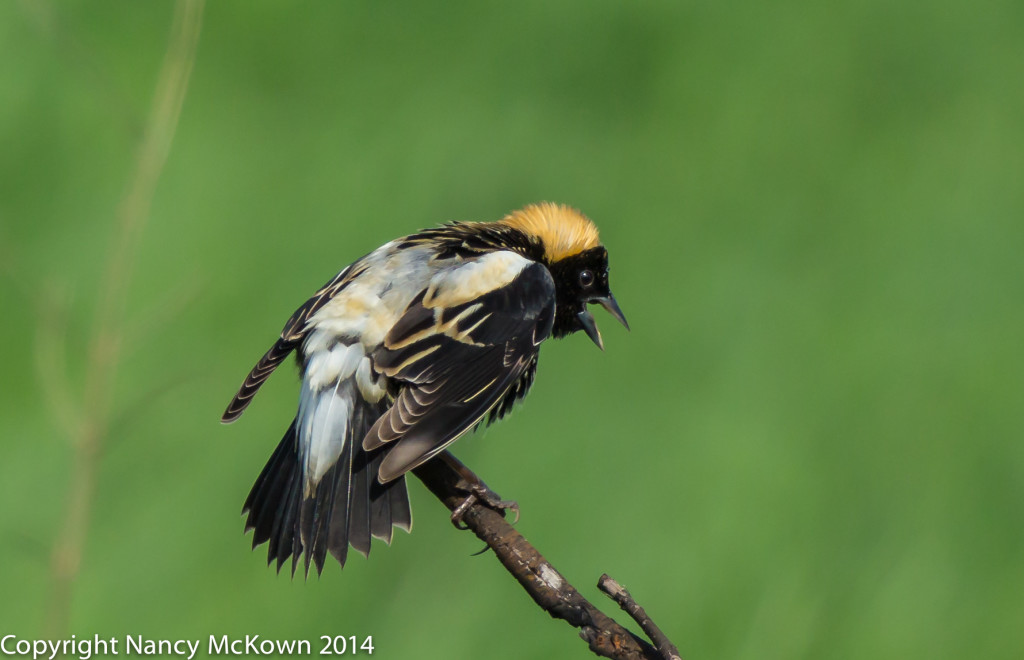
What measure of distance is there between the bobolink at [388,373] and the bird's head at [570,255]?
0.13 m

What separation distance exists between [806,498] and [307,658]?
165 cm

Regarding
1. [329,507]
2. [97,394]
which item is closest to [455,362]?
[329,507]

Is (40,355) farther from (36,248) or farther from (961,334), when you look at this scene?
(961,334)

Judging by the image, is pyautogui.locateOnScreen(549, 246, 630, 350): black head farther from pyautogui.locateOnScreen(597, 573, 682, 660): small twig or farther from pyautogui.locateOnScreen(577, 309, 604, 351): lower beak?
pyautogui.locateOnScreen(597, 573, 682, 660): small twig

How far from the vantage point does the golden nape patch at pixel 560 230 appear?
3211 millimetres

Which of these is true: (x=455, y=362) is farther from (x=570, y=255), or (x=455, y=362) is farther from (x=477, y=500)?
(x=570, y=255)

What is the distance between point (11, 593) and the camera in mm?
3135

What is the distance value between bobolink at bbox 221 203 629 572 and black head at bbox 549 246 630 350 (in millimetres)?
190

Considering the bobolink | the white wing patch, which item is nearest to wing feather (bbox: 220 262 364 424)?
the bobolink

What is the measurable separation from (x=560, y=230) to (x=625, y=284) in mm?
613

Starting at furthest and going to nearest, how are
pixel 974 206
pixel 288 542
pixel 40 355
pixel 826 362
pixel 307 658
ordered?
pixel 974 206 < pixel 826 362 < pixel 307 658 < pixel 288 542 < pixel 40 355

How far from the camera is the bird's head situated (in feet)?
10.5

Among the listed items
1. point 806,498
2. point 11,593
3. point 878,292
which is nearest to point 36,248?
point 11,593

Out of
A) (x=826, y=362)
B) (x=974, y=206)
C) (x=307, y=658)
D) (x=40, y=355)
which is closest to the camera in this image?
(x=40, y=355)
